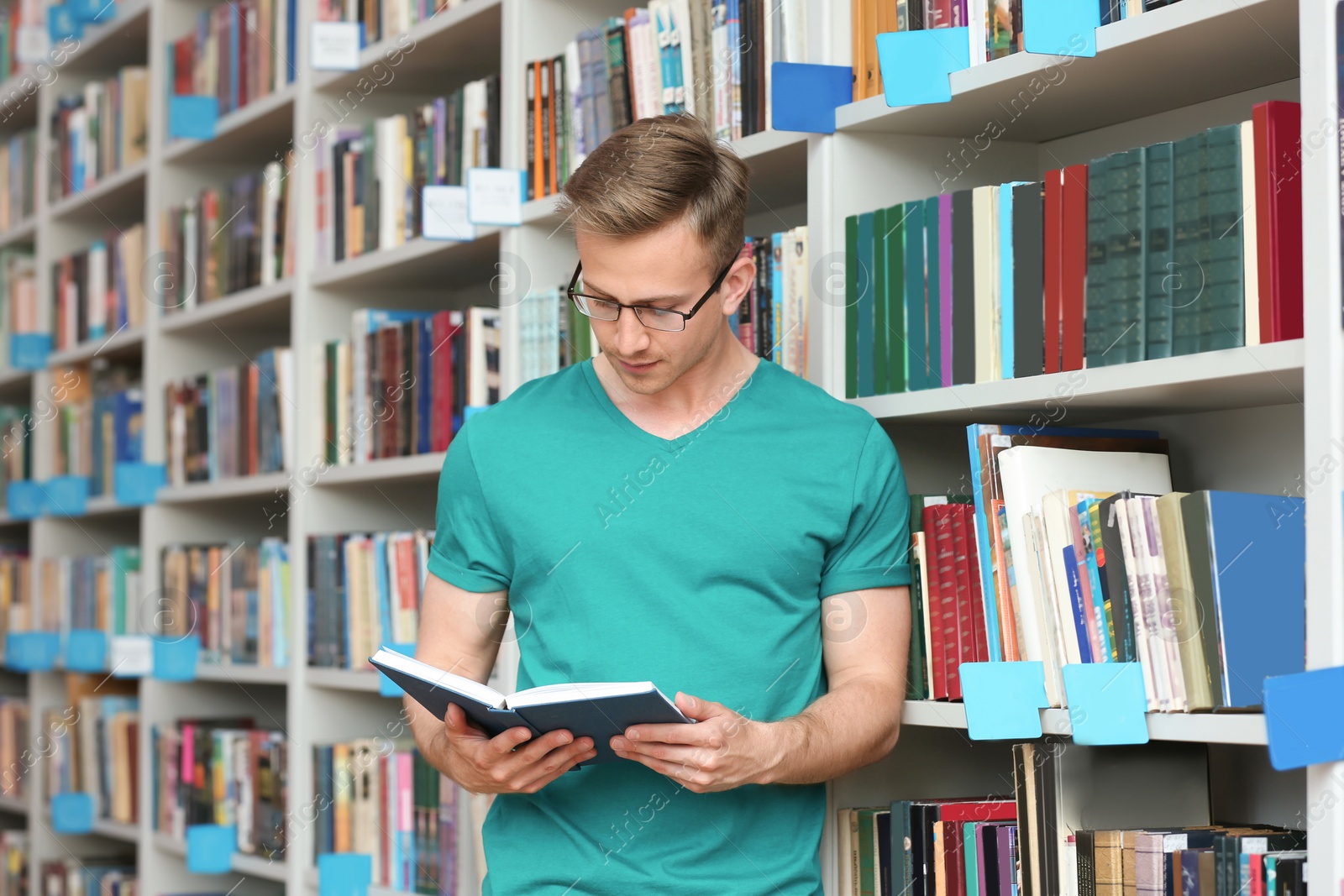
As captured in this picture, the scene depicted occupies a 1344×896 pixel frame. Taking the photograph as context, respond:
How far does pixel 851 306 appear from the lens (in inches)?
68.7

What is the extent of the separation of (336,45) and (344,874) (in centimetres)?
146

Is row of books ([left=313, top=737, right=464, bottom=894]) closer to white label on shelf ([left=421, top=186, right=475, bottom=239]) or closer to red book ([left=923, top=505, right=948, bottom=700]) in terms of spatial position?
white label on shelf ([left=421, top=186, right=475, bottom=239])

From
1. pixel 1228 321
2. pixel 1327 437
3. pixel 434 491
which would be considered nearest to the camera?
pixel 1327 437

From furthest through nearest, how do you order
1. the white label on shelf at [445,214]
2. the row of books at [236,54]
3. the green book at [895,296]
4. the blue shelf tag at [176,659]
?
the blue shelf tag at [176,659]
the row of books at [236,54]
the white label on shelf at [445,214]
the green book at [895,296]

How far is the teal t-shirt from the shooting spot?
1.52 meters

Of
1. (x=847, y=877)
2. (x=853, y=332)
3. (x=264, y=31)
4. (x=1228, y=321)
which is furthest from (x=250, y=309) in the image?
(x=1228, y=321)

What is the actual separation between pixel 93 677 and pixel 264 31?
5.54 ft

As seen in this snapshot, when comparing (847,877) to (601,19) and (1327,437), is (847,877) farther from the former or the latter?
(601,19)

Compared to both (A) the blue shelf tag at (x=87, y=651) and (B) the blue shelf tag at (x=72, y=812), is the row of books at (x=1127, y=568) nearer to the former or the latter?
(A) the blue shelf tag at (x=87, y=651)

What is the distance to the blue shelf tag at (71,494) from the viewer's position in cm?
359

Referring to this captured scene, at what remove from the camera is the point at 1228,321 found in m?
1.32

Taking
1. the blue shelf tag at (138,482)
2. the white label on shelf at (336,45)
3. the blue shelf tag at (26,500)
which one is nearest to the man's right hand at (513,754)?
the white label on shelf at (336,45)

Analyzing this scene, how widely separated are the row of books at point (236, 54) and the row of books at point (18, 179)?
95 centimetres

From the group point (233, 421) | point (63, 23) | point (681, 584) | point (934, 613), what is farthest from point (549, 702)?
point (63, 23)
